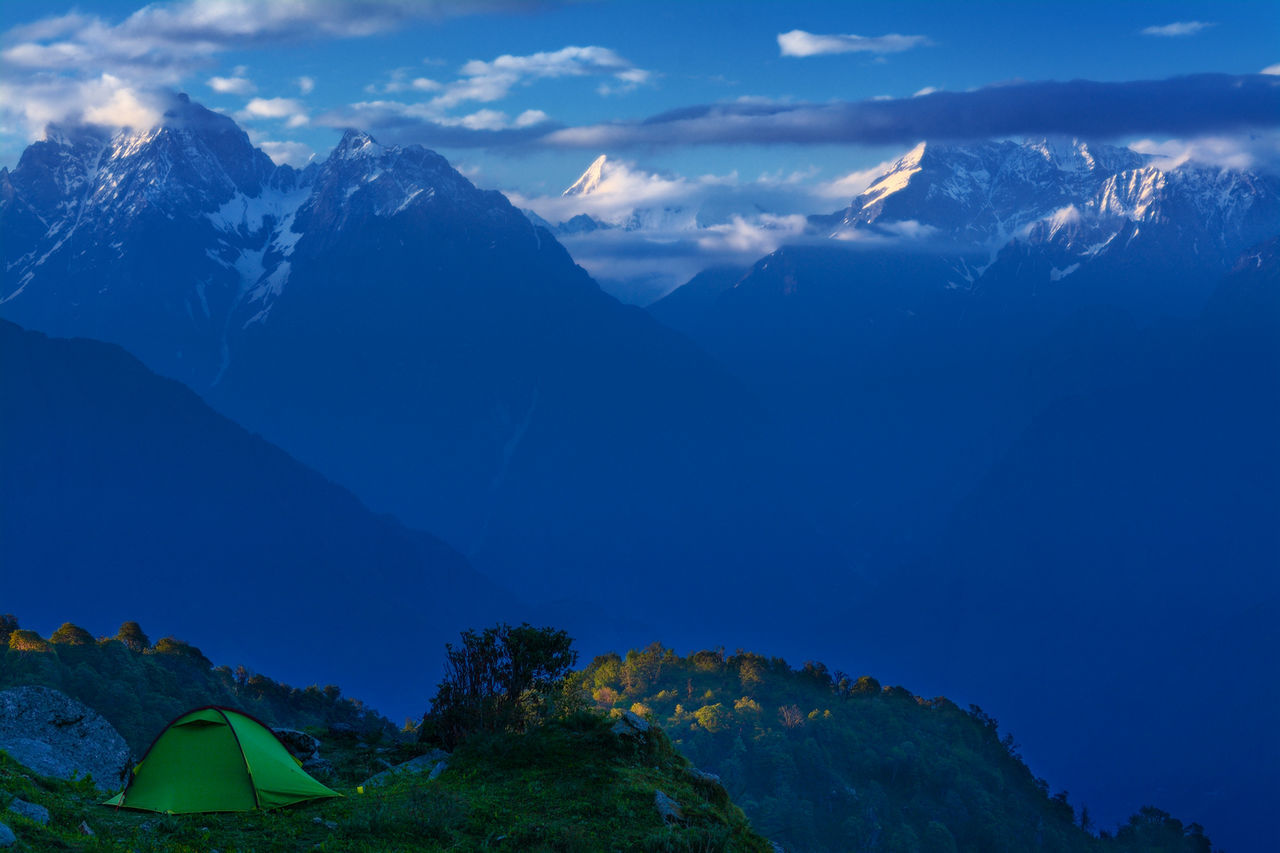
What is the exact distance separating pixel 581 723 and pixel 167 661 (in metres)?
58.7

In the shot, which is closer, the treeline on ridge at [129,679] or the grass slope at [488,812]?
the grass slope at [488,812]

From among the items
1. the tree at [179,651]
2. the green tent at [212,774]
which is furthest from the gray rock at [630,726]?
the tree at [179,651]

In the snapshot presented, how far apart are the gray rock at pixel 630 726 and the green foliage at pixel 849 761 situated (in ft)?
179

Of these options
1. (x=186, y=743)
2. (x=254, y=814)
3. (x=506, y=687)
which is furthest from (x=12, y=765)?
(x=506, y=687)

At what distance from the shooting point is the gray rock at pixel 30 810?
2070 cm

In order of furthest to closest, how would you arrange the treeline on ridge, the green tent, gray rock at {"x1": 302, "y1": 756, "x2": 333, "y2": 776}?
the treeline on ridge < gray rock at {"x1": 302, "y1": 756, "x2": 333, "y2": 776} < the green tent

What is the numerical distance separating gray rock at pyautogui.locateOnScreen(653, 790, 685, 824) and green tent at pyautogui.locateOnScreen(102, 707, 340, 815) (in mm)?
7872

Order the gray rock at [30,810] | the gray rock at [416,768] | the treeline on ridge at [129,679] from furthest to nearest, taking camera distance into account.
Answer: the treeline on ridge at [129,679], the gray rock at [416,768], the gray rock at [30,810]

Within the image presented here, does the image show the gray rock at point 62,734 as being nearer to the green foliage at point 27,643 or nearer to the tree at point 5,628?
the green foliage at point 27,643

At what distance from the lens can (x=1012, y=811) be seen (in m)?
103

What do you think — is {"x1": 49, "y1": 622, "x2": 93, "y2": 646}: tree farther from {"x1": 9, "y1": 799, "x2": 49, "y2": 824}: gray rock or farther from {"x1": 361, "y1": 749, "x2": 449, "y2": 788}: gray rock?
{"x1": 9, "y1": 799, "x2": 49, "y2": 824}: gray rock

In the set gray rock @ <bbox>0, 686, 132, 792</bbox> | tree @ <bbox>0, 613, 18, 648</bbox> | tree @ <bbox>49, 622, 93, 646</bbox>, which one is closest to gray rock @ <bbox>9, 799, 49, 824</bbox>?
gray rock @ <bbox>0, 686, 132, 792</bbox>

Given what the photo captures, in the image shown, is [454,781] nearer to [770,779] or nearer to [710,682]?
[770,779]

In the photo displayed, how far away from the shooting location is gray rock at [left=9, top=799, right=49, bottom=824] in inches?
815
